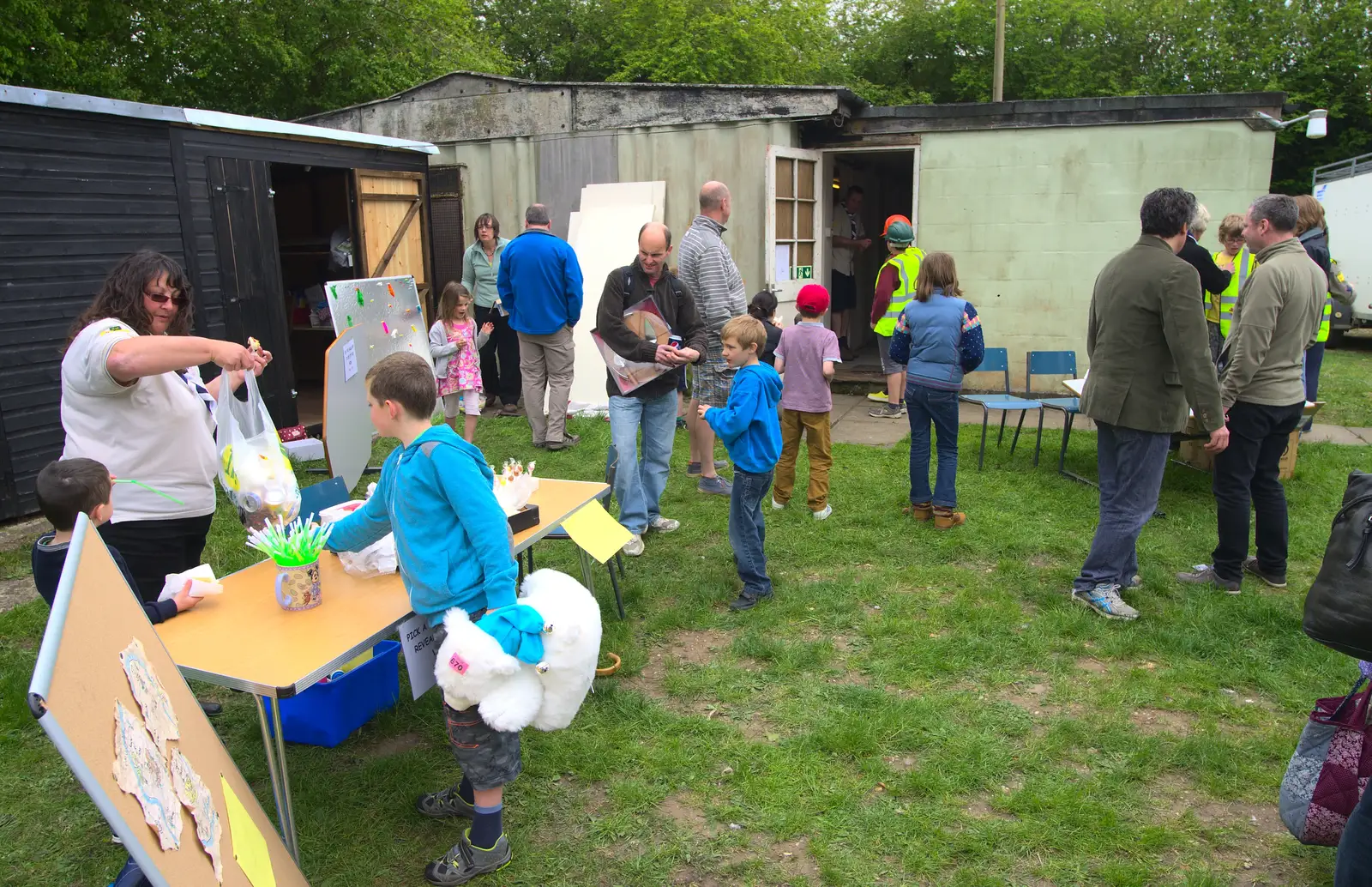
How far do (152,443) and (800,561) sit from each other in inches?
132

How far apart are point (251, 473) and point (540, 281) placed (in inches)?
156

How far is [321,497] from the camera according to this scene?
3730 mm

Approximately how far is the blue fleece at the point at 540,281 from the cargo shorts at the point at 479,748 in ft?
15.9

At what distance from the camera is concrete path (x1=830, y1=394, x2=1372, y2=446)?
7.69 metres

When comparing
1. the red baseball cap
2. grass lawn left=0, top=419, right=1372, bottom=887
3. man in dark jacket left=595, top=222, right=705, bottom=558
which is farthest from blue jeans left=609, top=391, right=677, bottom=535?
the red baseball cap

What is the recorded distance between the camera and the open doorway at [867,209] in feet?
35.0

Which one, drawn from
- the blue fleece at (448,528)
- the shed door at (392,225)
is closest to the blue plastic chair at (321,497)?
the blue fleece at (448,528)

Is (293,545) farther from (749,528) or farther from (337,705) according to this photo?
(749,528)

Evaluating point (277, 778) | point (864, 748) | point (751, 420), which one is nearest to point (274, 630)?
point (277, 778)

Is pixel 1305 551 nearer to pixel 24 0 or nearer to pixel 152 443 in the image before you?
pixel 152 443

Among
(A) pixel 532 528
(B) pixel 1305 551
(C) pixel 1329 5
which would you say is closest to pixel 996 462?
(B) pixel 1305 551

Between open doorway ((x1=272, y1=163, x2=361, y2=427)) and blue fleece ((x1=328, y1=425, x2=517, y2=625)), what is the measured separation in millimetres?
7995

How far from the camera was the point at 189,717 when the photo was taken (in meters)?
1.83

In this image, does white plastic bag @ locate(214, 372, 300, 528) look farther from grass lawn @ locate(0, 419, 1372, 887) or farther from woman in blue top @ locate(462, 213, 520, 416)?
woman in blue top @ locate(462, 213, 520, 416)
